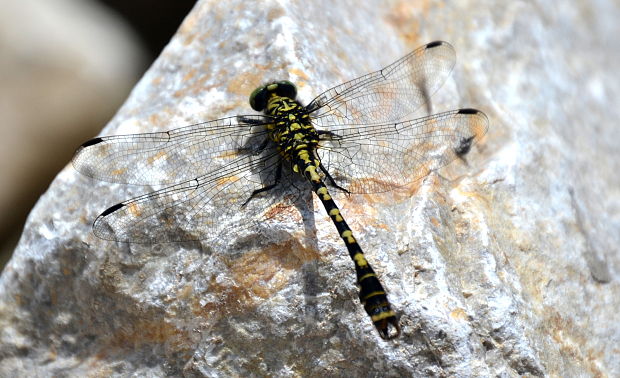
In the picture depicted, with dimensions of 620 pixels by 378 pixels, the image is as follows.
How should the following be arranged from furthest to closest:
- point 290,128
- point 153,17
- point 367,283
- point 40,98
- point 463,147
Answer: point 153,17
point 40,98
point 463,147
point 290,128
point 367,283

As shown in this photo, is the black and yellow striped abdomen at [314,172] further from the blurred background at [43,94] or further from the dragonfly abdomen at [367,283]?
the blurred background at [43,94]

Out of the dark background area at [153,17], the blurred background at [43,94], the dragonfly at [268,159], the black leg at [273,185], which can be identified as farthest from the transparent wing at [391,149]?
the dark background area at [153,17]

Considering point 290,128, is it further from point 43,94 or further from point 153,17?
point 153,17

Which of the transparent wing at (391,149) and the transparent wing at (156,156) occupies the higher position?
the transparent wing at (156,156)

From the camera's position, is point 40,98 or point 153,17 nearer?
point 40,98

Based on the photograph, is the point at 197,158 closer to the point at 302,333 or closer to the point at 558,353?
the point at 302,333

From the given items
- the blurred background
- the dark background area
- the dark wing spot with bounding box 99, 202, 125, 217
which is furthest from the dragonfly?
the dark background area

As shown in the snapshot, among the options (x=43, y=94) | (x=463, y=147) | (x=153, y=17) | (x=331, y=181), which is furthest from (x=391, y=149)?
(x=153, y=17)

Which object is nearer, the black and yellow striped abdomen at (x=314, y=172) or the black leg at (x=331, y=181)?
the black and yellow striped abdomen at (x=314, y=172)
